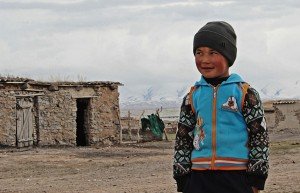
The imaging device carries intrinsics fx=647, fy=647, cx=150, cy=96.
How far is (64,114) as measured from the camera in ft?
80.7

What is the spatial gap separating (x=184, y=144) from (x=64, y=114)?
2100cm

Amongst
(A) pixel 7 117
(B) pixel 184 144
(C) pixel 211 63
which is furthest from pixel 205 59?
(A) pixel 7 117

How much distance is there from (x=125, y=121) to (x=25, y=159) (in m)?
16.1

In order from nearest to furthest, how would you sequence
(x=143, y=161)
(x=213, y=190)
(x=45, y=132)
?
(x=213, y=190)
(x=143, y=161)
(x=45, y=132)

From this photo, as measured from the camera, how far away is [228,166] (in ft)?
12.1

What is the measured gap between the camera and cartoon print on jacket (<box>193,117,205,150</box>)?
147 inches

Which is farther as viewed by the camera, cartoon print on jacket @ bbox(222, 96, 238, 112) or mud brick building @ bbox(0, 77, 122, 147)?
mud brick building @ bbox(0, 77, 122, 147)

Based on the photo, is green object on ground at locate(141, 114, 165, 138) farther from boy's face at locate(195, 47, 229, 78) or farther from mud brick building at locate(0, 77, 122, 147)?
boy's face at locate(195, 47, 229, 78)

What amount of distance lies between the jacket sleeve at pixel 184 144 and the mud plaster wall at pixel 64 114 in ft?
63.4

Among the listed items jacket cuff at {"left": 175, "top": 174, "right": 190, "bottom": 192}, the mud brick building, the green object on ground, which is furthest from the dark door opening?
jacket cuff at {"left": 175, "top": 174, "right": 190, "bottom": 192}

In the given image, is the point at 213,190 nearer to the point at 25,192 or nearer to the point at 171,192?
the point at 171,192

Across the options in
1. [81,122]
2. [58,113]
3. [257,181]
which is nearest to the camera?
[257,181]

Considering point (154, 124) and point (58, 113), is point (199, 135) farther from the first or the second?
point (154, 124)

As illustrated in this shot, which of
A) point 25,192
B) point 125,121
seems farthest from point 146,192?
point 125,121
